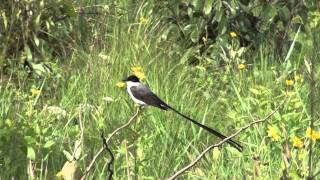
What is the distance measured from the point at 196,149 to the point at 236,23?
1.92 meters

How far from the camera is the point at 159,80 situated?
4.19 m

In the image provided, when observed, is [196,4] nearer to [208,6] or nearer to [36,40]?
[208,6]

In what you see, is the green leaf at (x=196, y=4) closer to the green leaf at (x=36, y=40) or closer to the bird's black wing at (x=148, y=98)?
the green leaf at (x=36, y=40)

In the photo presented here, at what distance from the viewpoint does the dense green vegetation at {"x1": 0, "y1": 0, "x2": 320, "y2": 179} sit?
296cm

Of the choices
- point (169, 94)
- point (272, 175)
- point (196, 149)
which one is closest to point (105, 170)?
point (196, 149)

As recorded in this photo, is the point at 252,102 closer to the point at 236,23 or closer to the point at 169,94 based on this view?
the point at 169,94

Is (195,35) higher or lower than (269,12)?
lower

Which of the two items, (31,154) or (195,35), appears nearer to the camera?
(31,154)

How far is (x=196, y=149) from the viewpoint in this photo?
127 inches

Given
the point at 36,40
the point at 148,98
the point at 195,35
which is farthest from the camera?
the point at 195,35

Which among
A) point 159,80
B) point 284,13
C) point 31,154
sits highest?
point 284,13

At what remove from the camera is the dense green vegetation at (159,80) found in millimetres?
2965

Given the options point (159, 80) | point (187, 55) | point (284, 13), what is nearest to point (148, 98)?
point (159, 80)

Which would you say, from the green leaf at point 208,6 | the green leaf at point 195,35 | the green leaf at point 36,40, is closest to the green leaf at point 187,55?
the green leaf at point 195,35
